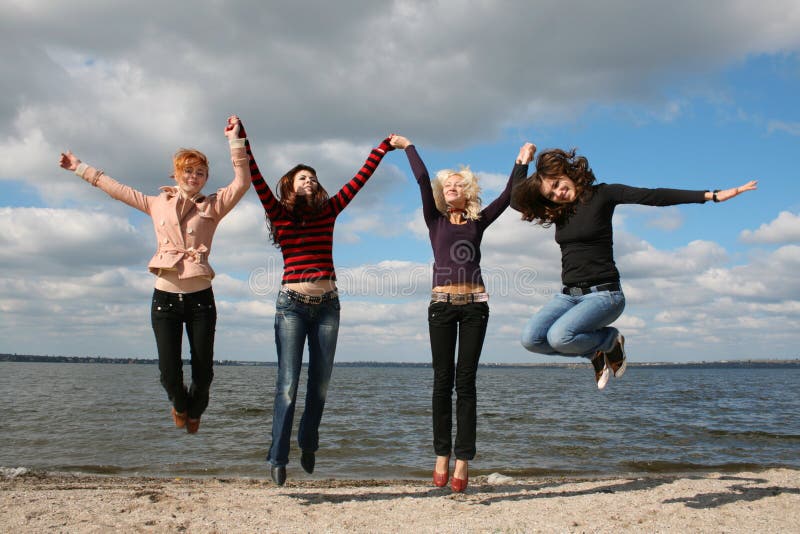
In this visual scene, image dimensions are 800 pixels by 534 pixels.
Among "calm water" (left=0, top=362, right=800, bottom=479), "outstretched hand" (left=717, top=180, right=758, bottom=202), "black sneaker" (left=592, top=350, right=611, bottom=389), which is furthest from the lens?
"calm water" (left=0, top=362, right=800, bottom=479)

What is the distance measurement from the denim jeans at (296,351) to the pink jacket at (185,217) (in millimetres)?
917

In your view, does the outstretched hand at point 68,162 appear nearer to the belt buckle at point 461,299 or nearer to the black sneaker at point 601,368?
the belt buckle at point 461,299

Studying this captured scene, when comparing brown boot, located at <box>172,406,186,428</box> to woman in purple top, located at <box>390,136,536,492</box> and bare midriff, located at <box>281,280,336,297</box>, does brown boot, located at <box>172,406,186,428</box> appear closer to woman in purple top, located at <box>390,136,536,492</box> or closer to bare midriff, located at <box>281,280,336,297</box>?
bare midriff, located at <box>281,280,336,297</box>

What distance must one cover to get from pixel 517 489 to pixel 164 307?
16.6ft

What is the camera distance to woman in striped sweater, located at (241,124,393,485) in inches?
221

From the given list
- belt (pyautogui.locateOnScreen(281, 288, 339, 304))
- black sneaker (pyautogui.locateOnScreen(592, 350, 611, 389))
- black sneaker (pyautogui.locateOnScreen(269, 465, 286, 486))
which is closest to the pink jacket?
belt (pyautogui.locateOnScreen(281, 288, 339, 304))

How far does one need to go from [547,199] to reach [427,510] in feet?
11.3

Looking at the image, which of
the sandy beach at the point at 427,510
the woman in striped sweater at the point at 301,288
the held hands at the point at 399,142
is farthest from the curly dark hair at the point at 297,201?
the sandy beach at the point at 427,510

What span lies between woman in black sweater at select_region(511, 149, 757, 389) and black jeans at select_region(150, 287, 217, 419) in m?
3.16

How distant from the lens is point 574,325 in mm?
5441

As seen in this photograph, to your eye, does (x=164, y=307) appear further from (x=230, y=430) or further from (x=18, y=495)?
(x=230, y=430)

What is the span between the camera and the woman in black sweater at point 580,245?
17.9ft

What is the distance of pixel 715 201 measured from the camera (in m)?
5.17

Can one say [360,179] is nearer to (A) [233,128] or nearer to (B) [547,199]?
(A) [233,128]
